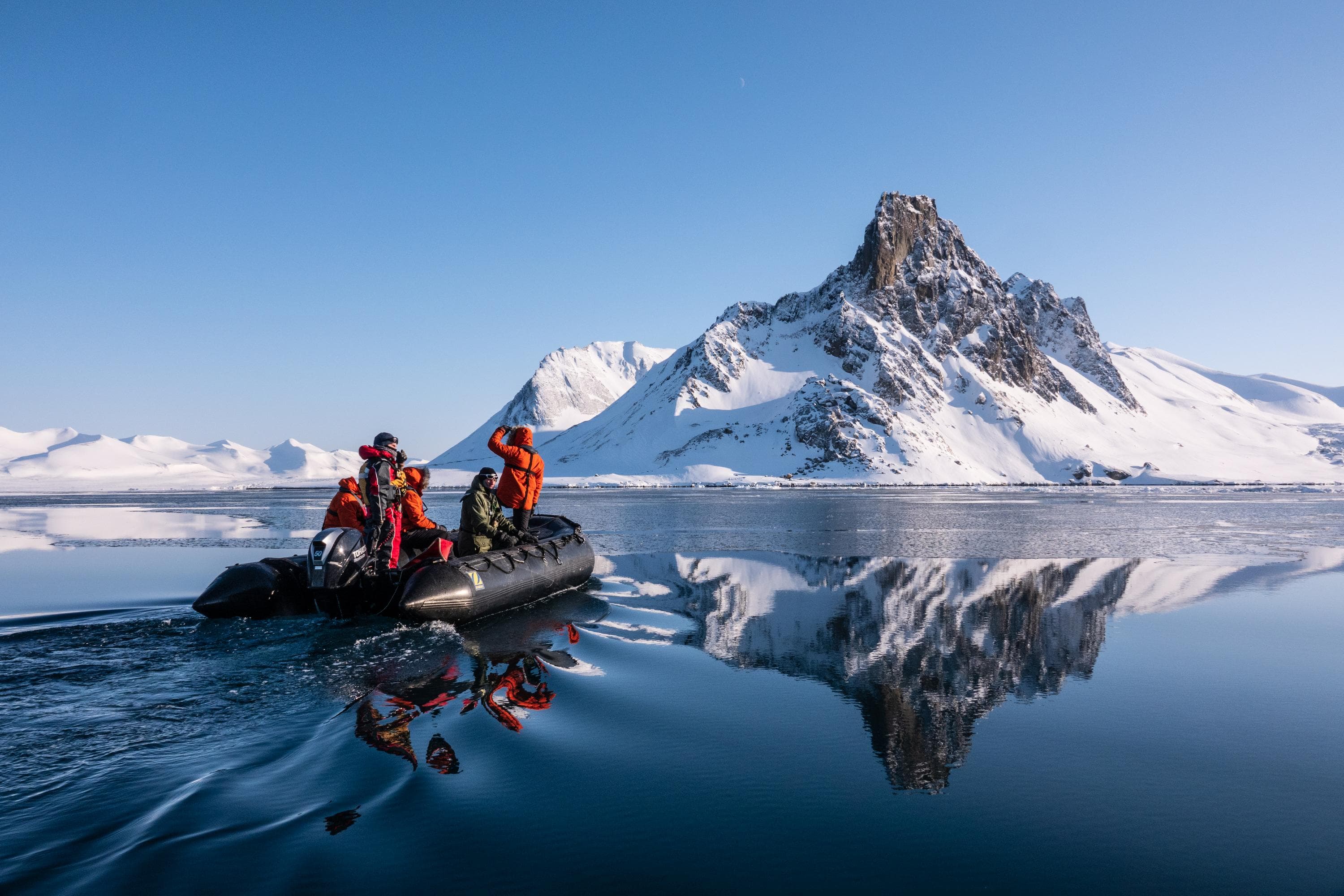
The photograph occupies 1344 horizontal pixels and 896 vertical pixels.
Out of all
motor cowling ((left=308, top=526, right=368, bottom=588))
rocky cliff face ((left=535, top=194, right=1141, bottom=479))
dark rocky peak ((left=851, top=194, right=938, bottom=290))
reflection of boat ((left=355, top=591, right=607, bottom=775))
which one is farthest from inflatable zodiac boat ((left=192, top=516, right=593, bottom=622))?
dark rocky peak ((left=851, top=194, right=938, bottom=290))

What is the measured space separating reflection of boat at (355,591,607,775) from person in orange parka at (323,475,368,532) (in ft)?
8.05

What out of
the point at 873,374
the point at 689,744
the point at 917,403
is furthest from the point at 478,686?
the point at 873,374

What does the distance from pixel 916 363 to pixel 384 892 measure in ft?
492

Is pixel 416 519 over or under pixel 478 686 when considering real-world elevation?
over

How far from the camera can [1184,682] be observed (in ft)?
30.9

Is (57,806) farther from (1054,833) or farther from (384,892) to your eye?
(1054,833)

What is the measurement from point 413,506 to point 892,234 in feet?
530

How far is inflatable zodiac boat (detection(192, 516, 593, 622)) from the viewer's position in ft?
37.3

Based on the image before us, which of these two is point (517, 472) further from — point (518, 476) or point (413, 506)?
point (413, 506)

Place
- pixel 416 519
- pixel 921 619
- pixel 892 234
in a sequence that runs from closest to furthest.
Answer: pixel 921 619 → pixel 416 519 → pixel 892 234

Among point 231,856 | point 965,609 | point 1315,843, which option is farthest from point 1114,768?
point 965,609

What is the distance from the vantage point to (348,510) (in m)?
12.6

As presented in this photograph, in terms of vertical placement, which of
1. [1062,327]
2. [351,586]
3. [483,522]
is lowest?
[351,586]

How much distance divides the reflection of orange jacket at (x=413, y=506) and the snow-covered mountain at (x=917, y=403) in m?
106
